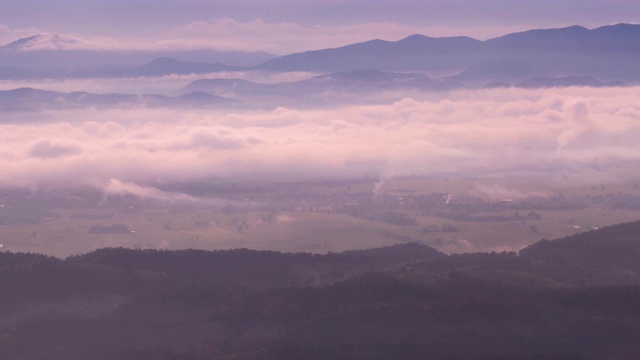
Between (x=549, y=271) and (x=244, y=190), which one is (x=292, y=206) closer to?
(x=244, y=190)

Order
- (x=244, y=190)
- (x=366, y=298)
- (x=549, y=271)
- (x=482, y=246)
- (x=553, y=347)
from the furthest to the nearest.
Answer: (x=244, y=190)
(x=482, y=246)
(x=549, y=271)
(x=366, y=298)
(x=553, y=347)

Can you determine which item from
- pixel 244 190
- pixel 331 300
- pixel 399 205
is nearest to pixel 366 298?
pixel 331 300

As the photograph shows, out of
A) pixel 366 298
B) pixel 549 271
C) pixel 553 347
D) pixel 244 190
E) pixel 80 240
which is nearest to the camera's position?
pixel 553 347

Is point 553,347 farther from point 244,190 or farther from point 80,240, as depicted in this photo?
point 244,190

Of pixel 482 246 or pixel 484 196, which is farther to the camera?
pixel 484 196

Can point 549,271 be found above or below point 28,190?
below

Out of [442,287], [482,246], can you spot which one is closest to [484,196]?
[482,246]
